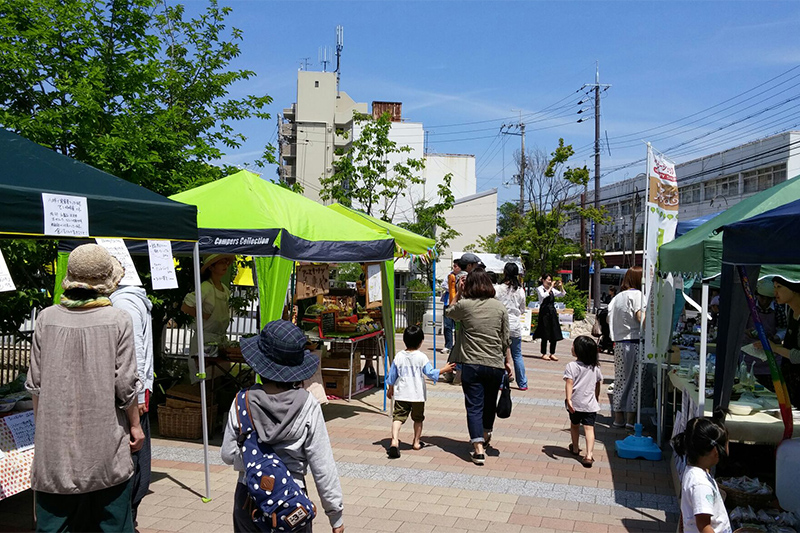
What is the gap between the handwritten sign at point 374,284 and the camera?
8.81 meters

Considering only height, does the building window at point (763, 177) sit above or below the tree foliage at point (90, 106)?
above

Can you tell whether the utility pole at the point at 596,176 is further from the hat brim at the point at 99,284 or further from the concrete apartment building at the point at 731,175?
the hat brim at the point at 99,284

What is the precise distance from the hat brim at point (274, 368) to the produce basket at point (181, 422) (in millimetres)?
4809

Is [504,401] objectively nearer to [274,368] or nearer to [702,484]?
[702,484]

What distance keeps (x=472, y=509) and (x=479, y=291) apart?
2.27m

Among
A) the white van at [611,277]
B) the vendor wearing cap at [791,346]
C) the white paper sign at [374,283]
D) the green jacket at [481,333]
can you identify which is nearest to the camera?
the vendor wearing cap at [791,346]

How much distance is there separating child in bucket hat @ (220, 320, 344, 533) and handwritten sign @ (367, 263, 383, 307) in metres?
5.76

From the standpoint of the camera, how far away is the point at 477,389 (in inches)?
267

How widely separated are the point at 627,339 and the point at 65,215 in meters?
6.42

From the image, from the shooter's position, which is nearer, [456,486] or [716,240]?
[716,240]

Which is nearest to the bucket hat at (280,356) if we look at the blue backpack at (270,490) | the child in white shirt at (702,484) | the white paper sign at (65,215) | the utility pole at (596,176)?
the blue backpack at (270,490)

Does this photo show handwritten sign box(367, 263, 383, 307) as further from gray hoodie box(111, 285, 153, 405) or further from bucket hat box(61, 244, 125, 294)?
bucket hat box(61, 244, 125, 294)

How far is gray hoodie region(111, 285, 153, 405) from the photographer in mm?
4133

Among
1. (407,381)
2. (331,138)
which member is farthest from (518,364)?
(331,138)
